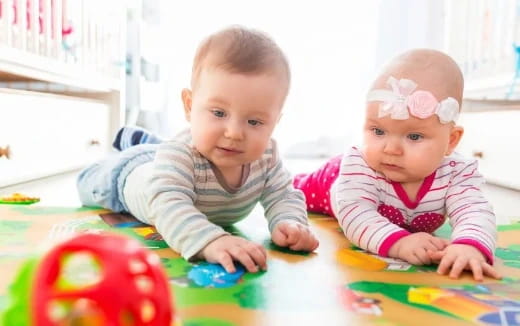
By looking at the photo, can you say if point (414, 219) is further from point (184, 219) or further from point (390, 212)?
point (184, 219)

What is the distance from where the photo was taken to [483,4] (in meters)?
2.27

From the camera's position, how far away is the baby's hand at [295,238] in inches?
33.3

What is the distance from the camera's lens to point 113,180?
1.13 meters

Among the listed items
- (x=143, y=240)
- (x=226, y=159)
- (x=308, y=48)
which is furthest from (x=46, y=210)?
(x=308, y=48)

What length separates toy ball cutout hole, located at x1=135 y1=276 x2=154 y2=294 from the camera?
0.40m

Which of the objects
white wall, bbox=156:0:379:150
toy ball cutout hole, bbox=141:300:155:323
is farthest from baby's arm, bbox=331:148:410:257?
white wall, bbox=156:0:379:150

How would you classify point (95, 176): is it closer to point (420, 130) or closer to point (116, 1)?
point (420, 130)

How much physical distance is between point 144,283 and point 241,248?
0.33 m

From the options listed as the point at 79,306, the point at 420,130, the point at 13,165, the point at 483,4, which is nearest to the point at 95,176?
the point at 13,165

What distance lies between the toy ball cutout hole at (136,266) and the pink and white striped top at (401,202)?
0.49 meters

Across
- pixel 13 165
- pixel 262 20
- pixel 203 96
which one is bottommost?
pixel 13 165

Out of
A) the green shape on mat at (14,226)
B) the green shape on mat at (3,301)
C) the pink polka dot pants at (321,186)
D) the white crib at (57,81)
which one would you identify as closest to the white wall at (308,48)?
the white crib at (57,81)

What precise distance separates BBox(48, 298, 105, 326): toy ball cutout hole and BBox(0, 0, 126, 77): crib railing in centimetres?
116

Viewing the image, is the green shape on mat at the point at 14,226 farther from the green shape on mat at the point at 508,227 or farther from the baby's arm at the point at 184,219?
the green shape on mat at the point at 508,227
